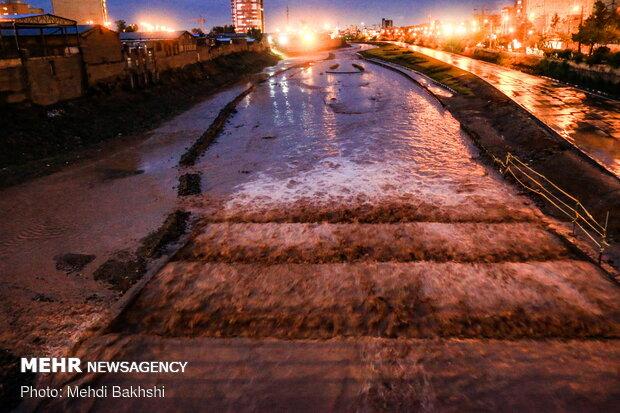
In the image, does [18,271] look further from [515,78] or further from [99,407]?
[515,78]

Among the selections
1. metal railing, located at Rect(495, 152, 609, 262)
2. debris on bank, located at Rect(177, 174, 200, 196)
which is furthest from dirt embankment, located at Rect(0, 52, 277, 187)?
metal railing, located at Rect(495, 152, 609, 262)

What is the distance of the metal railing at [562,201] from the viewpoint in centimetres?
1095

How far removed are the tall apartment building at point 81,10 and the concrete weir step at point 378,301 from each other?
3215 inches

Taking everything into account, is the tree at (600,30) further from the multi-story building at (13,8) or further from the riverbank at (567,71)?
the multi-story building at (13,8)

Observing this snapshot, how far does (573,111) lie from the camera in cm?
2164

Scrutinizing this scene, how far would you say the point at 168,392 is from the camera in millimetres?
7066

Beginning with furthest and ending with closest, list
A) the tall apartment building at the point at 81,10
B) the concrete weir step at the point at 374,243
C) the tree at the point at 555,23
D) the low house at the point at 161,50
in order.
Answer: the tall apartment building at the point at 81,10, the tree at the point at 555,23, the low house at the point at 161,50, the concrete weir step at the point at 374,243

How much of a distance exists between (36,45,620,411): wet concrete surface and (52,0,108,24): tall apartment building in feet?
249

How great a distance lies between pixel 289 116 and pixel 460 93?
14.9m

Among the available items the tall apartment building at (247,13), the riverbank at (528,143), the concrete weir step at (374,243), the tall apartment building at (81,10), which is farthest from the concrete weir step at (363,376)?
the tall apartment building at (247,13)

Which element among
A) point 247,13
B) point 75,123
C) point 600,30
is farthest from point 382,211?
point 247,13

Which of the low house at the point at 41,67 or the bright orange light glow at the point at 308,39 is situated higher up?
the bright orange light glow at the point at 308,39

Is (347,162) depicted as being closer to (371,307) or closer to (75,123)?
(371,307)

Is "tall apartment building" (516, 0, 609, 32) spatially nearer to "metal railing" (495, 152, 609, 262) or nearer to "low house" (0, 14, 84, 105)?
"metal railing" (495, 152, 609, 262)
